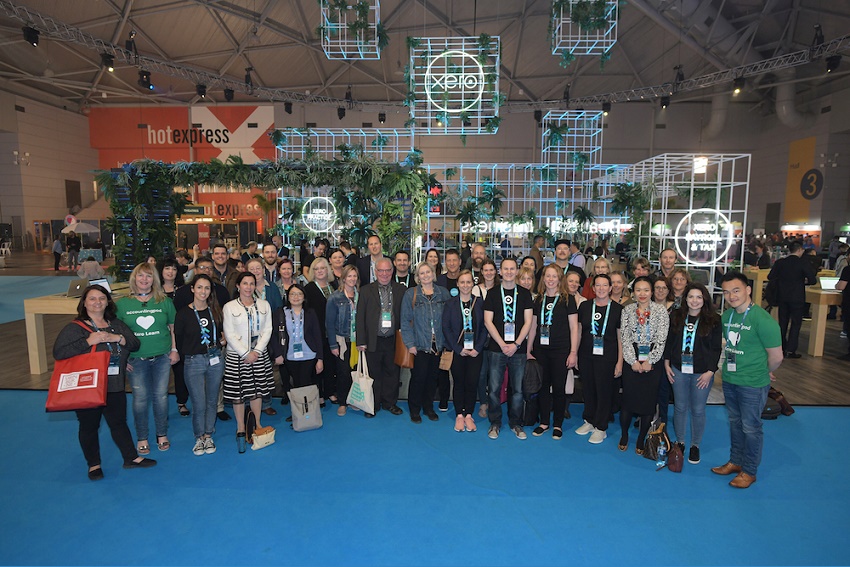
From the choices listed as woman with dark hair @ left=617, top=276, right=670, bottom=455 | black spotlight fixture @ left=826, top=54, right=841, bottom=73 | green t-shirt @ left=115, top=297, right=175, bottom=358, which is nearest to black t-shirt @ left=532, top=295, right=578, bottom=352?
woman with dark hair @ left=617, top=276, right=670, bottom=455

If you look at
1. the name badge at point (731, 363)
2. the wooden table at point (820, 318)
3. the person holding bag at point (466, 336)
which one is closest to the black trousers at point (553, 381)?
the person holding bag at point (466, 336)

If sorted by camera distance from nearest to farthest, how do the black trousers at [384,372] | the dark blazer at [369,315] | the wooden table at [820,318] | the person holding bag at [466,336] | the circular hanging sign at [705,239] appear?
the person holding bag at [466,336], the dark blazer at [369,315], the black trousers at [384,372], the wooden table at [820,318], the circular hanging sign at [705,239]

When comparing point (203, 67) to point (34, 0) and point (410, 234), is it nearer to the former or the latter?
point (34, 0)

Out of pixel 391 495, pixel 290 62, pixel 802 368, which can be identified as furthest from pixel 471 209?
pixel 290 62

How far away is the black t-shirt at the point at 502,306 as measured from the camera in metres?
4.02

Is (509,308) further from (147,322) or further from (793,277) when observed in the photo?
(793,277)

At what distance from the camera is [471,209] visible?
10.6 meters

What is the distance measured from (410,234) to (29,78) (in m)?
20.5

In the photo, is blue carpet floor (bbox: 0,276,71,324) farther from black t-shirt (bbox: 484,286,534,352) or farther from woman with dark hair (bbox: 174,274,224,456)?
black t-shirt (bbox: 484,286,534,352)

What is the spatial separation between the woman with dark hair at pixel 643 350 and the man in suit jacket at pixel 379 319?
203 cm

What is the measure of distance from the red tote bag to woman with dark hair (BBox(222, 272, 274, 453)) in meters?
0.85

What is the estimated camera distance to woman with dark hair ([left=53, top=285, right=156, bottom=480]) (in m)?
3.20

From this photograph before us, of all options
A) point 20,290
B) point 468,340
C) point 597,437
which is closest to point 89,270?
point 468,340

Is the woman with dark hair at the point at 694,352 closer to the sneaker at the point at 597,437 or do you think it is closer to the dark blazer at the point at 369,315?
the sneaker at the point at 597,437
